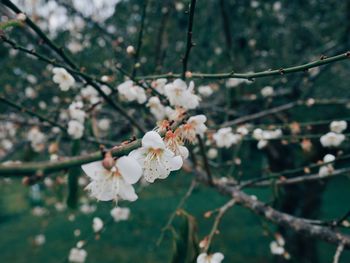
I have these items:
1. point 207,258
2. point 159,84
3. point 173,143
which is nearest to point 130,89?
point 159,84

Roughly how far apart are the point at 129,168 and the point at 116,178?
0.13 metres

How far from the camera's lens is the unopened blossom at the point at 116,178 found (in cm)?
79

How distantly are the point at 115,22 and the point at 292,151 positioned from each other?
3.04m

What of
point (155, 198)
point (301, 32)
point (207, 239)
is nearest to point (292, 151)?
point (301, 32)

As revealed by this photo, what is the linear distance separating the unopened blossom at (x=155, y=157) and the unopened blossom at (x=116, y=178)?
74 mm

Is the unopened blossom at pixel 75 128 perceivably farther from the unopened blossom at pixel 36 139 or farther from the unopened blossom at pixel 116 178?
the unopened blossom at pixel 116 178

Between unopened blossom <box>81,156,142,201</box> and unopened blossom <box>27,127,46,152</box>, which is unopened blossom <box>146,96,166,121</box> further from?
unopened blossom <box>27,127,46,152</box>

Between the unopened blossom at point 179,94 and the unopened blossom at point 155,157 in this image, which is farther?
the unopened blossom at point 179,94

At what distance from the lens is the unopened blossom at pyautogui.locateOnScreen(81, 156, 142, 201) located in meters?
0.79

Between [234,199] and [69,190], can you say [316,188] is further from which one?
[69,190]

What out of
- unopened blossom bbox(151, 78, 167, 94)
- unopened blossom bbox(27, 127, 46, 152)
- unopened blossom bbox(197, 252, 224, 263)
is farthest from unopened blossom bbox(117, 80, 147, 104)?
unopened blossom bbox(27, 127, 46, 152)

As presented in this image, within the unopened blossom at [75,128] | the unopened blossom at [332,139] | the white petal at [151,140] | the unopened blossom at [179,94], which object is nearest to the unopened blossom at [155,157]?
the white petal at [151,140]

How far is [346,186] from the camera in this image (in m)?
8.48

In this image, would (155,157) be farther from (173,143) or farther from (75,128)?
(75,128)
